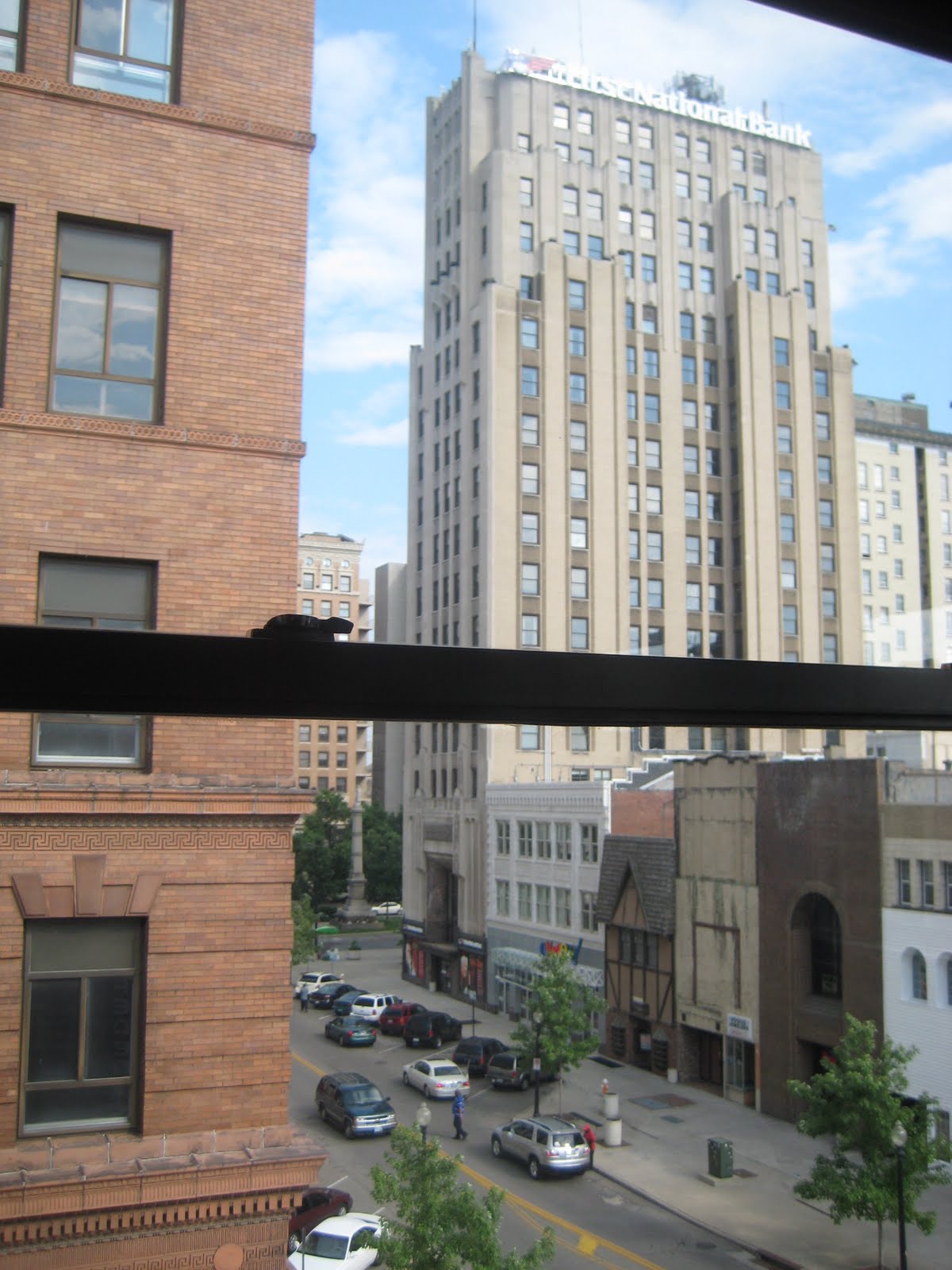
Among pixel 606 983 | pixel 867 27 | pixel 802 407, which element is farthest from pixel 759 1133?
pixel 867 27

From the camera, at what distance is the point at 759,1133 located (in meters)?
3.10

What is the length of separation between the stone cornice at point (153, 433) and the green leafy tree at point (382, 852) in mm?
554

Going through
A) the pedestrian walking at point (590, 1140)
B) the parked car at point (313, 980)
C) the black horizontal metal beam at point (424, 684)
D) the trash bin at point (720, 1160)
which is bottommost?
the trash bin at point (720, 1160)

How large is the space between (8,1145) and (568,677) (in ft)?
3.16

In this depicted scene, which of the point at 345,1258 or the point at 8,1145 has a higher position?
the point at 8,1145

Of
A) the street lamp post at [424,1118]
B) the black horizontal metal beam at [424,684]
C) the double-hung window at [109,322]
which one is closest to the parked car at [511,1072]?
the street lamp post at [424,1118]

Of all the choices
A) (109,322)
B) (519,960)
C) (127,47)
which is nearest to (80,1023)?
A: (109,322)

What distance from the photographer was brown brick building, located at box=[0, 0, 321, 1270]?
126cm

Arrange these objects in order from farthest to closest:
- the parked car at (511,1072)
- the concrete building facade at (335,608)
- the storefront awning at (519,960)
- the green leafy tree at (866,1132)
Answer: the storefront awning at (519,960) < the green leafy tree at (866,1132) < the parked car at (511,1072) < the concrete building facade at (335,608)

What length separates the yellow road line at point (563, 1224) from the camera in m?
1.45

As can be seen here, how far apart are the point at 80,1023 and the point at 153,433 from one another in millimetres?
749

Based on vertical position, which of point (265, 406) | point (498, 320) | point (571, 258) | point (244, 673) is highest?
point (571, 258)

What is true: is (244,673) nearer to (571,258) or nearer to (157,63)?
(157,63)

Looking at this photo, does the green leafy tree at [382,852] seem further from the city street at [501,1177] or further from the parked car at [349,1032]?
the parked car at [349,1032]
